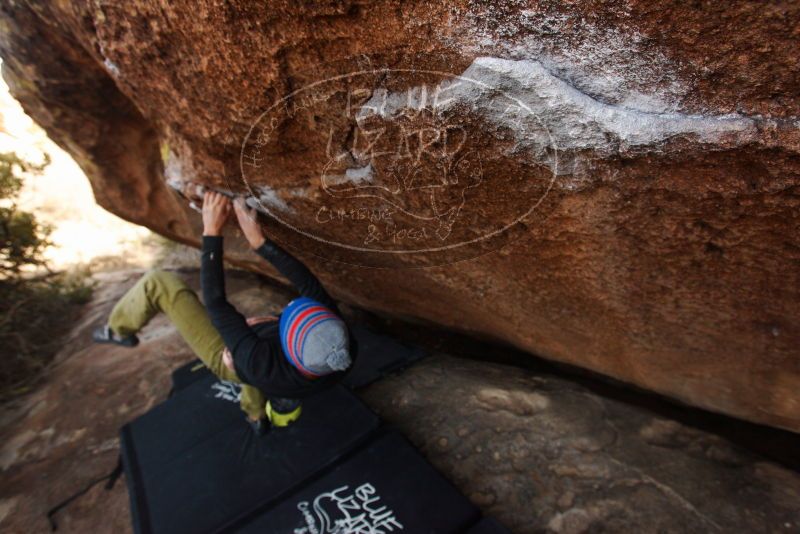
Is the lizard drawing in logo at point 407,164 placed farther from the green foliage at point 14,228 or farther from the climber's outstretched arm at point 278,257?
the green foliage at point 14,228

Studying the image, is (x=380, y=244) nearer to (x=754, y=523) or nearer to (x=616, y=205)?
(x=616, y=205)

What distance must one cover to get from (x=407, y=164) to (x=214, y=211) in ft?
3.67

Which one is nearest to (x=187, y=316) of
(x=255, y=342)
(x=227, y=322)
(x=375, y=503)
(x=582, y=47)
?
(x=227, y=322)

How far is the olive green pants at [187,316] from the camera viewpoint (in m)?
2.50

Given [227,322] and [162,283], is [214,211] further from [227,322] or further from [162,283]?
[162,283]

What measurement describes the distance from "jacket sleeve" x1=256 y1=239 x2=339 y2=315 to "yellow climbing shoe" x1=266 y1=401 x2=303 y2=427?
78cm

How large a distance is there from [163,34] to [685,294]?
6.40ft

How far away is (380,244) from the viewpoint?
202 cm

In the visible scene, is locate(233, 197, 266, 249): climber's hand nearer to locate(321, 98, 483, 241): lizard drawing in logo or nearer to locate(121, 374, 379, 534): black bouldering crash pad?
locate(321, 98, 483, 241): lizard drawing in logo

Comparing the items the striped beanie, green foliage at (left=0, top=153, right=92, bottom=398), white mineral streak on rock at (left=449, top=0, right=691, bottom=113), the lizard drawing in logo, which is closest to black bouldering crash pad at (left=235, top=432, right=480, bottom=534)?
the striped beanie

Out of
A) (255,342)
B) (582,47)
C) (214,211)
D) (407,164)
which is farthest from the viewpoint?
(214,211)

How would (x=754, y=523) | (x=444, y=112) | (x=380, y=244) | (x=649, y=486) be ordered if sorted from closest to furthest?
1. (x=444, y=112)
2. (x=754, y=523)
3. (x=649, y=486)
4. (x=380, y=244)

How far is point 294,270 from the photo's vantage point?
216cm

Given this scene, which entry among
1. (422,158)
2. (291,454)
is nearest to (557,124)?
(422,158)
